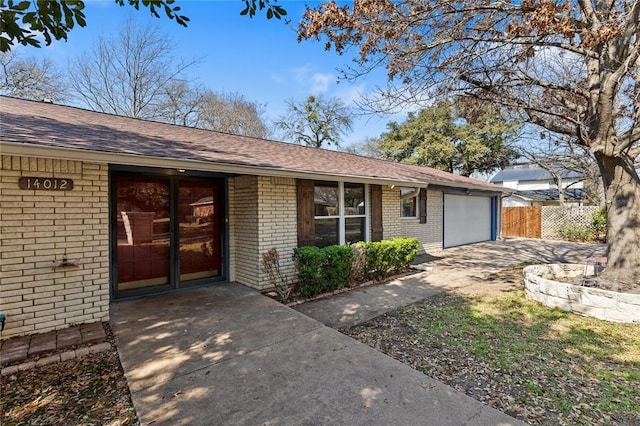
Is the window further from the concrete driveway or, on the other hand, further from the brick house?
the concrete driveway

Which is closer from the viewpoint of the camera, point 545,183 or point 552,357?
point 552,357

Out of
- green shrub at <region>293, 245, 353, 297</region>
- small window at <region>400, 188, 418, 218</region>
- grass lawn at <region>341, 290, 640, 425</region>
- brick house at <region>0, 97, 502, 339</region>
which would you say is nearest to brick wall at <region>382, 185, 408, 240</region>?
brick house at <region>0, 97, 502, 339</region>

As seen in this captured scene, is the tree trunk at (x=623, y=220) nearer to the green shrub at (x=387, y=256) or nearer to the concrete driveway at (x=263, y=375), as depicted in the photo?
the green shrub at (x=387, y=256)

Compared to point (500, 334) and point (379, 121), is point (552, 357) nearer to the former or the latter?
point (500, 334)

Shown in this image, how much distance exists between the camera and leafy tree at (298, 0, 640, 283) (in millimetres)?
5098

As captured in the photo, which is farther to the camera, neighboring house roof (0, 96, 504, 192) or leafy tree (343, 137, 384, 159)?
leafy tree (343, 137, 384, 159)

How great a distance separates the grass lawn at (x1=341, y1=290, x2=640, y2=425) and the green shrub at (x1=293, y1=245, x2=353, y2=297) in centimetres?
153

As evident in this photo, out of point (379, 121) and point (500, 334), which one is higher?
point (379, 121)

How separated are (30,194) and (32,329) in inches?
67.9

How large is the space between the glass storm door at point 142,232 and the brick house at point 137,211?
0.02 metres

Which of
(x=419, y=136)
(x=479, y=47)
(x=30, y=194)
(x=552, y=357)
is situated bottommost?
(x=552, y=357)

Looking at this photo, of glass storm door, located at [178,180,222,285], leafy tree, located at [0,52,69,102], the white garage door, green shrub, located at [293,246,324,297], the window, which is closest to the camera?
green shrub, located at [293,246,324,297]

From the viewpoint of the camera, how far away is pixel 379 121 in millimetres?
6859

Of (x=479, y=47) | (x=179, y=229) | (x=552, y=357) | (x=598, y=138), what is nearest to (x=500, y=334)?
(x=552, y=357)
